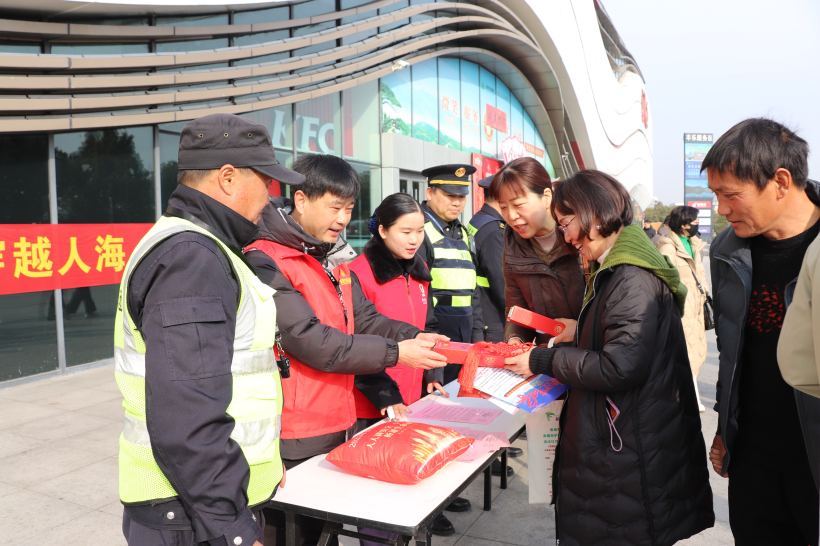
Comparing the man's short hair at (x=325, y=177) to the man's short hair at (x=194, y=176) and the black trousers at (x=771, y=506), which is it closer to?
the man's short hair at (x=194, y=176)

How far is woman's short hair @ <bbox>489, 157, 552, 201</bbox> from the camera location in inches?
103

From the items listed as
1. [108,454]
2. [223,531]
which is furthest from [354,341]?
[108,454]

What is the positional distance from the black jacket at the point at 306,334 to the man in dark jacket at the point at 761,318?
125 centimetres

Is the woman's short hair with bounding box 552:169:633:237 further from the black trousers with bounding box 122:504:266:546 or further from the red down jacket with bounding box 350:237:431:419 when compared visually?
the black trousers with bounding box 122:504:266:546

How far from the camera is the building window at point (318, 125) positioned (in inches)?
374

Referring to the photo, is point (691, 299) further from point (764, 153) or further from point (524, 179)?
point (764, 153)

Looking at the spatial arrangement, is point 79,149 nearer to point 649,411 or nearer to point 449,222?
point 449,222

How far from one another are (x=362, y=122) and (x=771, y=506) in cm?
1017

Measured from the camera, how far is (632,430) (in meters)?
1.86

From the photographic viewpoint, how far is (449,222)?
13.7 ft

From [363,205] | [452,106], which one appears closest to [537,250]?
[363,205]

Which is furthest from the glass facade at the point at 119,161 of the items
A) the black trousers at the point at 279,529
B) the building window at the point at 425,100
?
the black trousers at the point at 279,529

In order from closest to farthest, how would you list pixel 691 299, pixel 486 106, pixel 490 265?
pixel 490 265, pixel 691 299, pixel 486 106

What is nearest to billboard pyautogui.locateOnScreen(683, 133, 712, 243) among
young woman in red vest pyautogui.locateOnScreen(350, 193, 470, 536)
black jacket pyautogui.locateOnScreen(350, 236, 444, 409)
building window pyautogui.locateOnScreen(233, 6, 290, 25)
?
building window pyautogui.locateOnScreen(233, 6, 290, 25)
